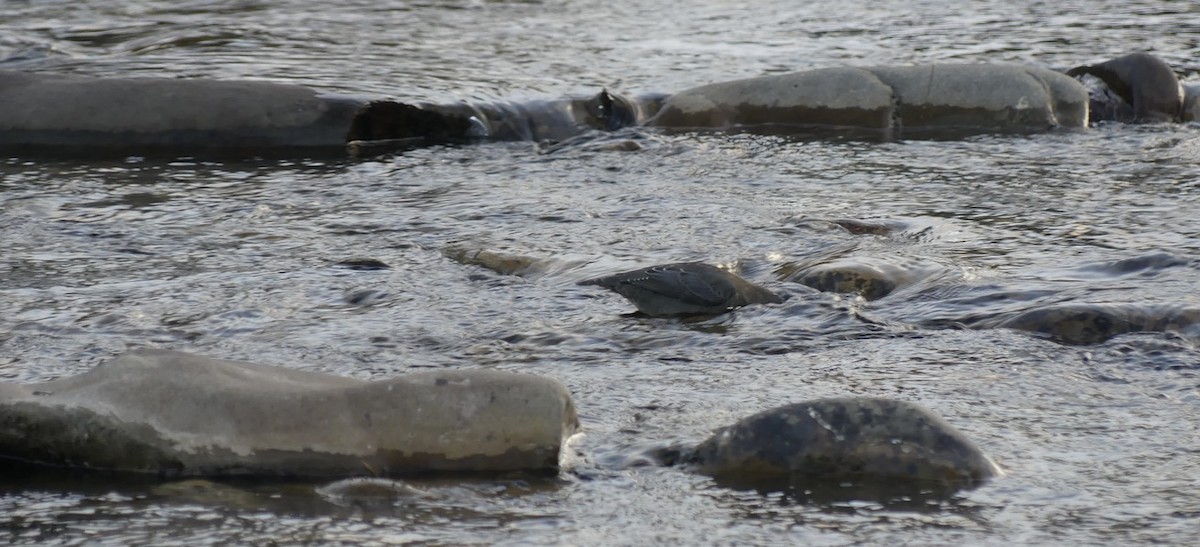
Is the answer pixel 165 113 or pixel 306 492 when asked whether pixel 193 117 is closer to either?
pixel 165 113

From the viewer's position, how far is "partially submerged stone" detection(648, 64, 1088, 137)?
24.5 ft

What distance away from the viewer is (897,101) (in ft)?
25.1

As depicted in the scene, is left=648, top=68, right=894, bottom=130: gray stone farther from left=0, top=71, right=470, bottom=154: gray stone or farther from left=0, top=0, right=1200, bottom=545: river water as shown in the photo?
left=0, top=71, right=470, bottom=154: gray stone

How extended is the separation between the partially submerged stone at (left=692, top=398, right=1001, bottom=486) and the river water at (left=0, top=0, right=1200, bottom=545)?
8 centimetres

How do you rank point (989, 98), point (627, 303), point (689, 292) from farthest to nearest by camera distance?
point (989, 98), point (627, 303), point (689, 292)

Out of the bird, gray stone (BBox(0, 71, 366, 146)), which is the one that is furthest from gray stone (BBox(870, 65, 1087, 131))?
the bird

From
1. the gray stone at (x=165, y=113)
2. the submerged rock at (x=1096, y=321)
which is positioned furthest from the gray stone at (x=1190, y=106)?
the gray stone at (x=165, y=113)

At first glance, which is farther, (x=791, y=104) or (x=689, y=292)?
(x=791, y=104)

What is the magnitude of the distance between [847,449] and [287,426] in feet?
3.55

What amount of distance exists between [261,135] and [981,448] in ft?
16.0

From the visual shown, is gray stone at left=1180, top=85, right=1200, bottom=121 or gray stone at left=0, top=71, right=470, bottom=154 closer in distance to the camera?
gray stone at left=0, top=71, right=470, bottom=154

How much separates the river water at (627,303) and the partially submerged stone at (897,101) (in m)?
0.31

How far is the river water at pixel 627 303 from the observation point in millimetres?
2797

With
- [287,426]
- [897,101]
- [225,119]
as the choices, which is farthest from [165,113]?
Result: [287,426]
